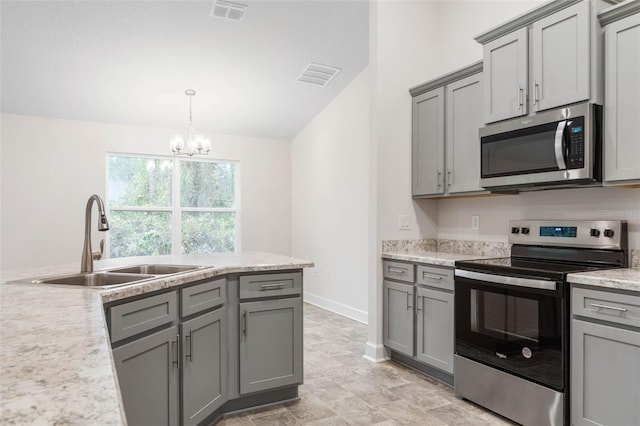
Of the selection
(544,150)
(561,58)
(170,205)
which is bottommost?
(170,205)

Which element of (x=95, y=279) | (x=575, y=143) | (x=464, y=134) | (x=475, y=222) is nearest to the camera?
Answer: (x=95, y=279)

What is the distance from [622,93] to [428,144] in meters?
1.53

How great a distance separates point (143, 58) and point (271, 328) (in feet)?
10.3

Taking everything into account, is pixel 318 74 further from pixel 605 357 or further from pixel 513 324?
pixel 605 357

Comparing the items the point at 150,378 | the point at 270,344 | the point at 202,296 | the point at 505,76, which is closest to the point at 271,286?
the point at 270,344

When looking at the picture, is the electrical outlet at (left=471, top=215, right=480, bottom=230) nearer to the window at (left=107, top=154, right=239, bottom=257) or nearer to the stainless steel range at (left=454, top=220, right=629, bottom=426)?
the stainless steel range at (left=454, top=220, right=629, bottom=426)

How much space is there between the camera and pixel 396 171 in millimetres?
3789

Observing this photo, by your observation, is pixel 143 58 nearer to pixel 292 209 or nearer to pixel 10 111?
pixel 10 111

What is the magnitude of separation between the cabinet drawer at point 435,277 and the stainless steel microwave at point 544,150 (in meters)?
0.68

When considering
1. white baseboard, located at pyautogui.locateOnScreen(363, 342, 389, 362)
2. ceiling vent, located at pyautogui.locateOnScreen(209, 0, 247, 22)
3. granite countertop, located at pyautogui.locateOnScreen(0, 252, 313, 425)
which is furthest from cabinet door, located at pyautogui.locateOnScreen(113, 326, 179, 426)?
ceiling vent, located at pyautogui.locateOnScreen(209, 0, 247, 22)

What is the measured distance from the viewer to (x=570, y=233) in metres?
2.76

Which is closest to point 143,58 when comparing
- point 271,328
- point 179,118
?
point 179,118

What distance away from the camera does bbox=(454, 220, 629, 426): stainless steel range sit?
2.30 meters

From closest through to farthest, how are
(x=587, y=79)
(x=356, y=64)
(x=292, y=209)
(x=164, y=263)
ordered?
(x=587, y=79)
(x=164, y=263)
(x=356, y=64)
(x=292, y=209)
